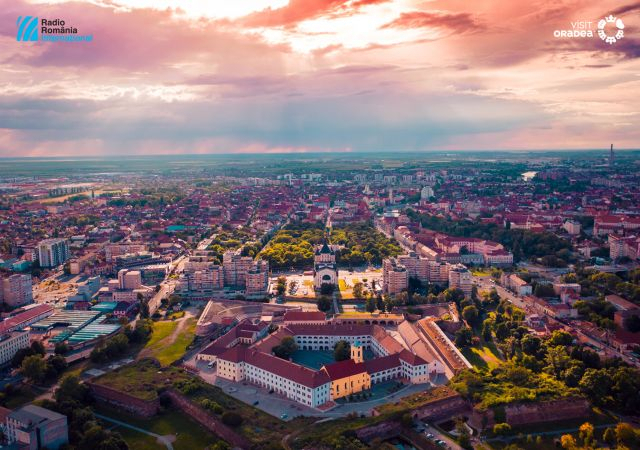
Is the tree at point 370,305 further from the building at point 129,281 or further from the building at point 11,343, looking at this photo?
the building at point 11,343

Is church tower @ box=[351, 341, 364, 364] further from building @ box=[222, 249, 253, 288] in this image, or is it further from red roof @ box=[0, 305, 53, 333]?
red roof @ box=[0, 305, 53, 333]

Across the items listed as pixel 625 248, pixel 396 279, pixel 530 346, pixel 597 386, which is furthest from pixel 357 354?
pixel 625 248

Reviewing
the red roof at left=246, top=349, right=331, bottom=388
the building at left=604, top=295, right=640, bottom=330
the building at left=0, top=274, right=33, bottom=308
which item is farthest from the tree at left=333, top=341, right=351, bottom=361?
the building at left=0, top=274, right=33, bottom=308

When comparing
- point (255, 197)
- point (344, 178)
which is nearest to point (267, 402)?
point (255, 197)

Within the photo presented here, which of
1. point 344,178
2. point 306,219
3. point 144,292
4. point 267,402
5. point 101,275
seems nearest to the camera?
point 267,402

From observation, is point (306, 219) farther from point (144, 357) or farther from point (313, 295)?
point (144, 357)

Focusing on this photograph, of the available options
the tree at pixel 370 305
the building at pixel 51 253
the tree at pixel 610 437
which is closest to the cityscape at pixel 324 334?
the tree at pixel 610 437
